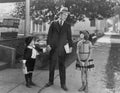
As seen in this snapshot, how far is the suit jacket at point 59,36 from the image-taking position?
5797mm

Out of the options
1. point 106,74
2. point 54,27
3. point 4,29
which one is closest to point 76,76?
point 106,74

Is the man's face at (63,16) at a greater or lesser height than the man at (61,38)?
greater

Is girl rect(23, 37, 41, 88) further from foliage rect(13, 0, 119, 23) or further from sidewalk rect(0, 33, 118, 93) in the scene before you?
foliage rect(13, 0, 119, 23)

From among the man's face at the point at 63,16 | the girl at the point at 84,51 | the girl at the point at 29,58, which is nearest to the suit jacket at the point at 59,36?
the man's face at the point at 63,16

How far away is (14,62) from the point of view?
28.9ft

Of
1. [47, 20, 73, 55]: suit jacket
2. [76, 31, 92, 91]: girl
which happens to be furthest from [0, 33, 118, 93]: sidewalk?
[47, 20, 73, 55]: suit jacket

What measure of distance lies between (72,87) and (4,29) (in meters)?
11.5

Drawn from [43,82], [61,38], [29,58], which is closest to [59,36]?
[61,38]

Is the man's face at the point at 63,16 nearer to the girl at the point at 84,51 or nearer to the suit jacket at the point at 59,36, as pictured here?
the suit jacket at the point at 59,36

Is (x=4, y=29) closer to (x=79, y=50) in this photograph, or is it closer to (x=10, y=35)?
(x=10, y=35)

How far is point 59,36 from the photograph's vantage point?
5828 mm

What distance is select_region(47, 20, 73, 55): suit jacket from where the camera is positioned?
19.0ft

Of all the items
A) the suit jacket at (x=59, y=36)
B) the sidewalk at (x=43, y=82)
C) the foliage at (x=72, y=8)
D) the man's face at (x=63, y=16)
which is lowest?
the sidewalk at (x=43, y=82)

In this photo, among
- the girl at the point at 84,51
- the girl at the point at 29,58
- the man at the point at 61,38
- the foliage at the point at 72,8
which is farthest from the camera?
the foliage at the point at 72,8
